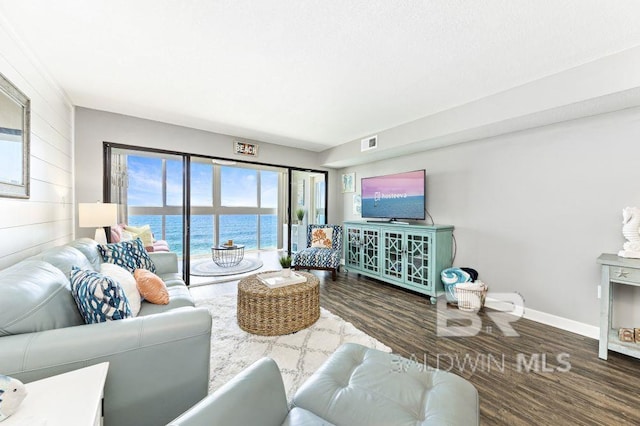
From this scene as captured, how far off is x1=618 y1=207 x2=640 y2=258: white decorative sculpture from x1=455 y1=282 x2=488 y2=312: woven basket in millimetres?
1160

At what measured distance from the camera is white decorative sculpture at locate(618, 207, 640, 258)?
2.06 meters

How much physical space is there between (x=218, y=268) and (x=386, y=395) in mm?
4379

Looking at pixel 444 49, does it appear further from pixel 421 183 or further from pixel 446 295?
pixel 446 295

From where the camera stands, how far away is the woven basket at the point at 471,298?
112 inches

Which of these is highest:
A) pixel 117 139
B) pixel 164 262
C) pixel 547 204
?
pixel 117 139

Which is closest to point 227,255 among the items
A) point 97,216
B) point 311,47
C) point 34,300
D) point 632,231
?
point 97,216

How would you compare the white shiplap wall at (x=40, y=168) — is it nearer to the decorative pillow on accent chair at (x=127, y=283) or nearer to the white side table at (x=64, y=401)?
the decorative pillow on accent chair at (x=127, y=283)

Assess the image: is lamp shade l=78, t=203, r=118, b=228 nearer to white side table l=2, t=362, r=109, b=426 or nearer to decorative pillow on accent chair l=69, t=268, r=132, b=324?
decorative pillow on accent chair l=69, t=268, r=132, b=324

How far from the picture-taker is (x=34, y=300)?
42.8 inches

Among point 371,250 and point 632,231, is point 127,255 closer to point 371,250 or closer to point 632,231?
point 371,250

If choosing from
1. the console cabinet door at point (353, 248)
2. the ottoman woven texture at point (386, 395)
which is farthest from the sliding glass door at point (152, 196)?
the ottoman woven texture at point (386, 395)

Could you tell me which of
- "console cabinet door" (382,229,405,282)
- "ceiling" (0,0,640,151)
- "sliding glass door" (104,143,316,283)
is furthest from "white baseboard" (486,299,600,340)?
"sliding glass door" (104,143,316,283)

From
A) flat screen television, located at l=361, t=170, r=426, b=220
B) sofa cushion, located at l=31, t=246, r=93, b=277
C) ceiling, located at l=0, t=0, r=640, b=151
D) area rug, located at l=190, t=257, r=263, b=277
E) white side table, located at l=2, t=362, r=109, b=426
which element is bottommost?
area rug, located at l=190, t=257, r=263, b=277

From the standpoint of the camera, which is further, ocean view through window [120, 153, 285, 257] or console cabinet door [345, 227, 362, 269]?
ocean view through window [120, 153, 285, 257]
